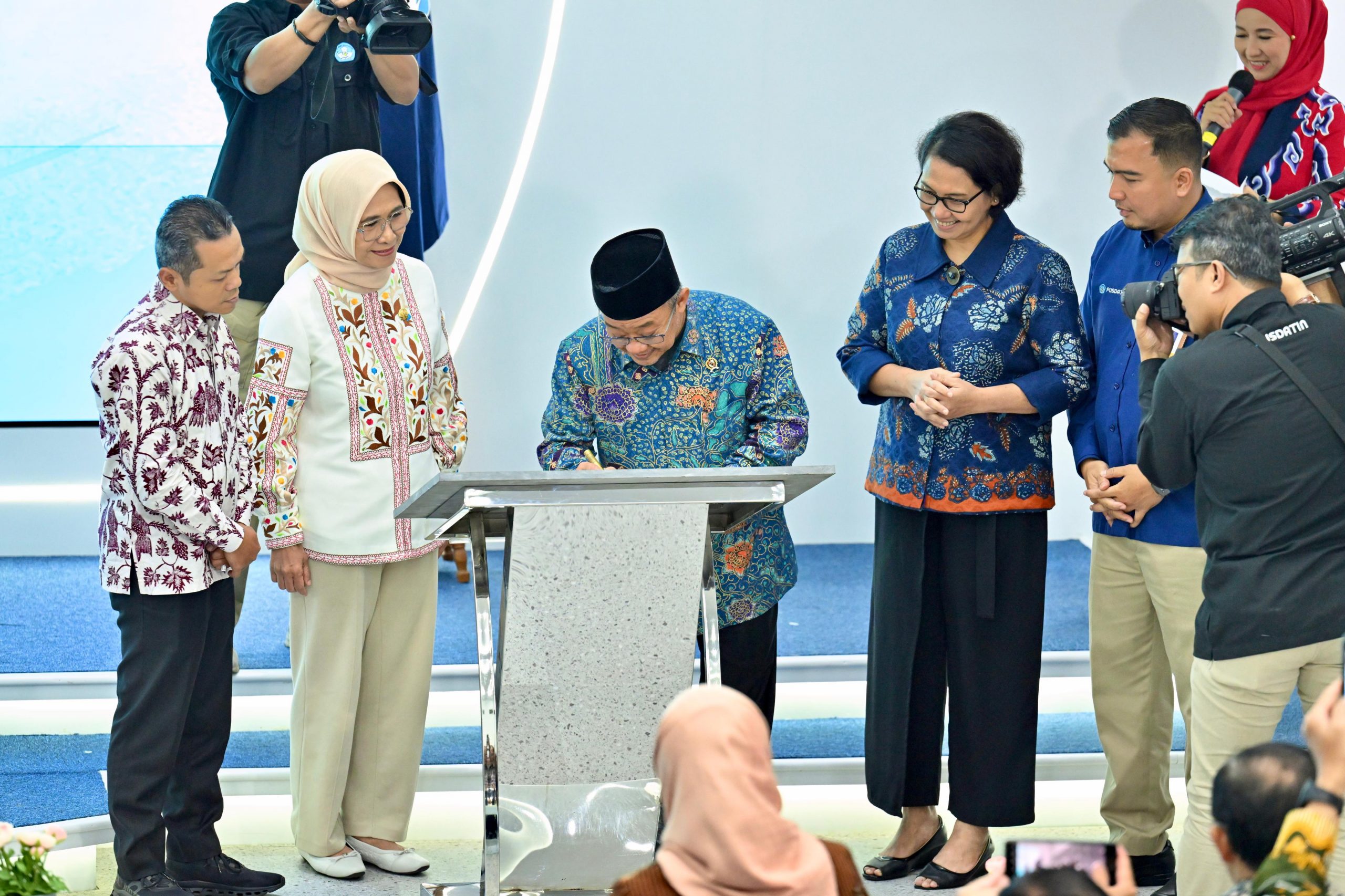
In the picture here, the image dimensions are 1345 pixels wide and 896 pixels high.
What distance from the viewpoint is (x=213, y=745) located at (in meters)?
3.26

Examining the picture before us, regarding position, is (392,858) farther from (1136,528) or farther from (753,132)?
(753,132)

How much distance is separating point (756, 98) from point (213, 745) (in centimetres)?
344

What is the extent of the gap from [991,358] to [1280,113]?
5.22 ft

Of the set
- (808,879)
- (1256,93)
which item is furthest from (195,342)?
(1256,93)

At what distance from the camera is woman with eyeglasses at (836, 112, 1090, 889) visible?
3.18 meters

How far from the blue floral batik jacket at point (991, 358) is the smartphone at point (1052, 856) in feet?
5.25

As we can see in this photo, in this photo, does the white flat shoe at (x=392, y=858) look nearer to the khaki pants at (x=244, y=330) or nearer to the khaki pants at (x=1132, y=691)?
the khaki pants at (x=244, y=330)

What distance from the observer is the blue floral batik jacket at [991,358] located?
3.19m

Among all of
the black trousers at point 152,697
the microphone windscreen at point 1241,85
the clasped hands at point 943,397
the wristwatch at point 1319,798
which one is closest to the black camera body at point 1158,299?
the clasped hands at point 943,397

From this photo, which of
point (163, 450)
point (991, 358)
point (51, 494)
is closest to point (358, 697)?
point (163, 450)

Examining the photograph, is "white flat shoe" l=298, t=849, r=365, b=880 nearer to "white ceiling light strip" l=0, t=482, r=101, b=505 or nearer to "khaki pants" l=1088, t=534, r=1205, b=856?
"khaki pants" l=1088, t=534, r=1205, b=856

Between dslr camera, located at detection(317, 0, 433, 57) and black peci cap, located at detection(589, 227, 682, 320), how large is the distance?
3.79 ft

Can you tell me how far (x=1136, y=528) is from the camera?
10.6 feet

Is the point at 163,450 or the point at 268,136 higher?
the point at 268,136
